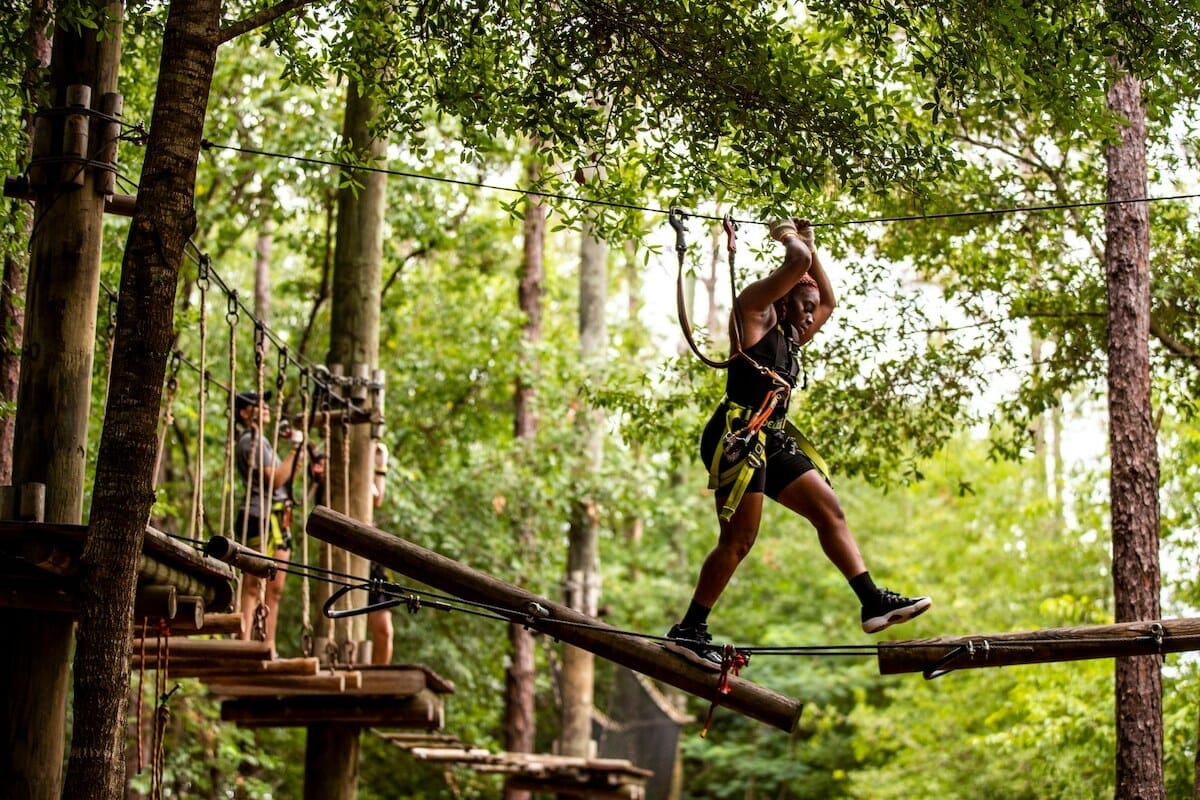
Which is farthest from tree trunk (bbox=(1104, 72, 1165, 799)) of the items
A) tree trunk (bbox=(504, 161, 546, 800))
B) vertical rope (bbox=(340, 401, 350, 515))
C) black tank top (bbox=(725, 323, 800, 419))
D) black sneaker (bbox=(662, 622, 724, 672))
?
tree trunk (bbox=(504, 161, 546, 800))

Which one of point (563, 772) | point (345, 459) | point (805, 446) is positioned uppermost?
point (345, 459)

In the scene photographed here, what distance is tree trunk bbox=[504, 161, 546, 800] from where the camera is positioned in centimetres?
1639

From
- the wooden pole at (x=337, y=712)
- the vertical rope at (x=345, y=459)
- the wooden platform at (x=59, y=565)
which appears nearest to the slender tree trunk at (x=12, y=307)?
the vertical rope at (x=345, y=459)

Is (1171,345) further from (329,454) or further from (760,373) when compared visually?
(329,454)

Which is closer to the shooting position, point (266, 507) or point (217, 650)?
point (217, 650)

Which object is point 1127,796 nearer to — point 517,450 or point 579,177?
point 579,177

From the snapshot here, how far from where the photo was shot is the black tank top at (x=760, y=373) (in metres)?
5.88

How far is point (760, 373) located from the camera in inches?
230

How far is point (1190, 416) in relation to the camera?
32.7 ft

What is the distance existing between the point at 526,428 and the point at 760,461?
11.6m

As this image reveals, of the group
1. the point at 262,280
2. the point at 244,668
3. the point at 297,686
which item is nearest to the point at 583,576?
the point at 262,280

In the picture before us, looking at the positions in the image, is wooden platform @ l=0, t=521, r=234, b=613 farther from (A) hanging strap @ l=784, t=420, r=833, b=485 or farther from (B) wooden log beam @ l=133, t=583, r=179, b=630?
(A) hanging strap @ l=784, t=420, r=833, b=485

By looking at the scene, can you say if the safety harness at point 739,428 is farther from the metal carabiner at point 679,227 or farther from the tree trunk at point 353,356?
the tree trunk at point 353,356

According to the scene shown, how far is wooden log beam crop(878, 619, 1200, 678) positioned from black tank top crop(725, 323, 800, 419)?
1.10 m
